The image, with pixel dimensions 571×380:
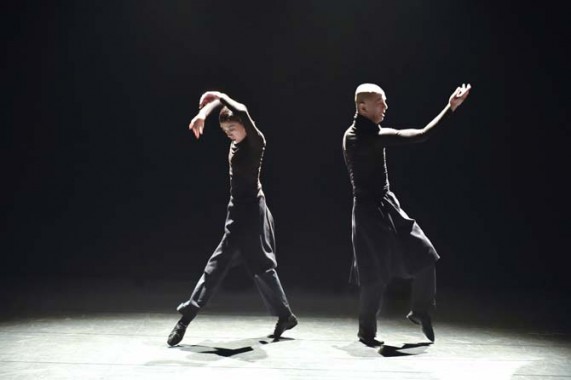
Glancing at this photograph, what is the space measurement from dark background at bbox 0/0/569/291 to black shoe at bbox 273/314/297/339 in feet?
5.74

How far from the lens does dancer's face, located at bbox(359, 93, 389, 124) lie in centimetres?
365

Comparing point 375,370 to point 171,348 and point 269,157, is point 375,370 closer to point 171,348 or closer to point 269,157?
point 171,348

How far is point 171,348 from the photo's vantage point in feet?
11.8

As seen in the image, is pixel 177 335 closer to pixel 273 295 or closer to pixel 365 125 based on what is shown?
pixel 273 295

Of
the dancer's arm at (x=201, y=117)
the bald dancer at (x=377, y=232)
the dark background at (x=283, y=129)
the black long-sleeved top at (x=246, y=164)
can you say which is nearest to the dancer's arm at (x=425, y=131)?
the bald dancer at (x=377, y=232)

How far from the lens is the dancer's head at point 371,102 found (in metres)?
3.65

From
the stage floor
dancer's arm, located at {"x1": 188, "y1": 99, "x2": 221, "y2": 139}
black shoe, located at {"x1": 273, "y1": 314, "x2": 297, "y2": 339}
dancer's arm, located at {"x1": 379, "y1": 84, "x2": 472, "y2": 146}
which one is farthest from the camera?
black shoe, located at {"x1": 273, "y1": 314, "x2": 297, "y2": 339}

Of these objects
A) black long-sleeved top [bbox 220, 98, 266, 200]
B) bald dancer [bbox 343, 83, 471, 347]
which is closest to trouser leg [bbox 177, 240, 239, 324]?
black long-sleeved top [bbox 220, 98, 266, 200]

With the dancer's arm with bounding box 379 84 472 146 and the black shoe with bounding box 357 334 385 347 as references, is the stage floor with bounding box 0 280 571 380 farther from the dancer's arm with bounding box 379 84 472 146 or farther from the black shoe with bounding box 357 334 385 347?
the dancer's arm with bounding box 379 84 472 146

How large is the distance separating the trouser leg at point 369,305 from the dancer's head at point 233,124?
1028 millimetres

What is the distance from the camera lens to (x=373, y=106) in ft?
12.0

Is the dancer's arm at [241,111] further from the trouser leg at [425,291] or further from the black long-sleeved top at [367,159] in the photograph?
the trouser leg at [425,291]

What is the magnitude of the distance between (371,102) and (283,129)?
6.93ft

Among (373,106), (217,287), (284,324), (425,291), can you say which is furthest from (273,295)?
(373,106)
